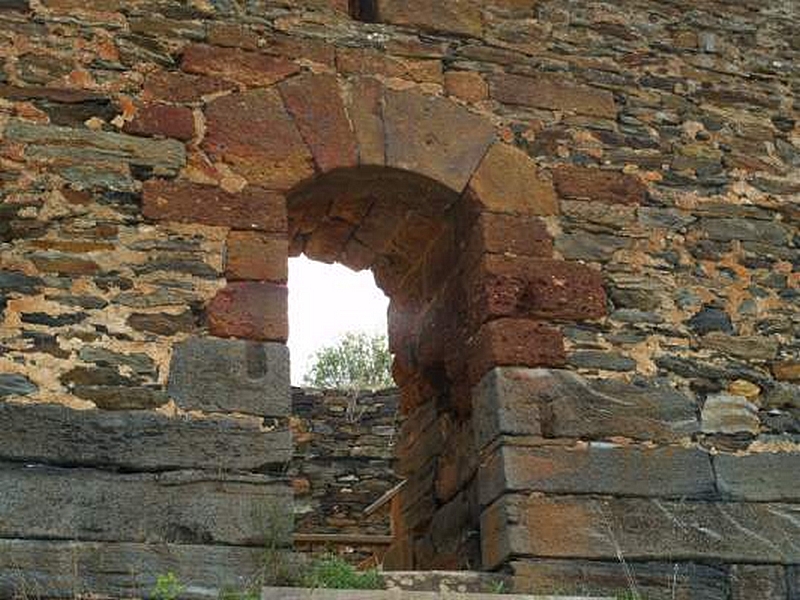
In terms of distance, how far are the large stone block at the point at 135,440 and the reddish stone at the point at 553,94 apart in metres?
2.12

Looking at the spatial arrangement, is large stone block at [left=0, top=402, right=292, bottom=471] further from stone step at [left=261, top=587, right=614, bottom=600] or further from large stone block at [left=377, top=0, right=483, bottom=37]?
large stone block at [left=377, top=0, right=483, bottom=37]

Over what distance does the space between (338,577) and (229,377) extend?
91 cm

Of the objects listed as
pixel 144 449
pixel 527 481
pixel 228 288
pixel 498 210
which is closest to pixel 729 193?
pixel 498 210

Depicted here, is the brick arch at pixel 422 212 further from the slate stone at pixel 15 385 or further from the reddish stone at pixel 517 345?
the slate stone at pixel 15 385

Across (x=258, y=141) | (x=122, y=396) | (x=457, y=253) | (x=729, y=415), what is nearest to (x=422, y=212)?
(x=457, y=253)

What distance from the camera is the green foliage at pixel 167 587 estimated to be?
411 centimetres

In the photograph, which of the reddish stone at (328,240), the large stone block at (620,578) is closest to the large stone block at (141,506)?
the large stone block at (620,578)

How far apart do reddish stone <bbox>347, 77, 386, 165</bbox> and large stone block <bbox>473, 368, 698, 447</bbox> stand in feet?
3.74

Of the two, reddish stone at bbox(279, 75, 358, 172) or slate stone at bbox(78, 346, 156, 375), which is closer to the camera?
slate stone at bbox(78, 346, 156, 375)

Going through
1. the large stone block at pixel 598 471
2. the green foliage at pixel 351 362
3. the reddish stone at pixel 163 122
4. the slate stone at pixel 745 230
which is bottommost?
the large stone block at pixel 598 471

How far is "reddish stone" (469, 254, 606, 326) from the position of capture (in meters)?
5.36

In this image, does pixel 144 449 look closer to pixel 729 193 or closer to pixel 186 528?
pixel 186 528

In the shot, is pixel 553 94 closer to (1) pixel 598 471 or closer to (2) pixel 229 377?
(1) pixel 598 471

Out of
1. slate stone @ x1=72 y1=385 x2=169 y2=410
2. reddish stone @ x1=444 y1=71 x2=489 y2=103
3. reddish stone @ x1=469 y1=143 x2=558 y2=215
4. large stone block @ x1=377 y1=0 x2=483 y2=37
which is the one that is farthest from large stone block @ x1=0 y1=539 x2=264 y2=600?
large stone block @ x1=377 y1=0 x2=483 y2=37
